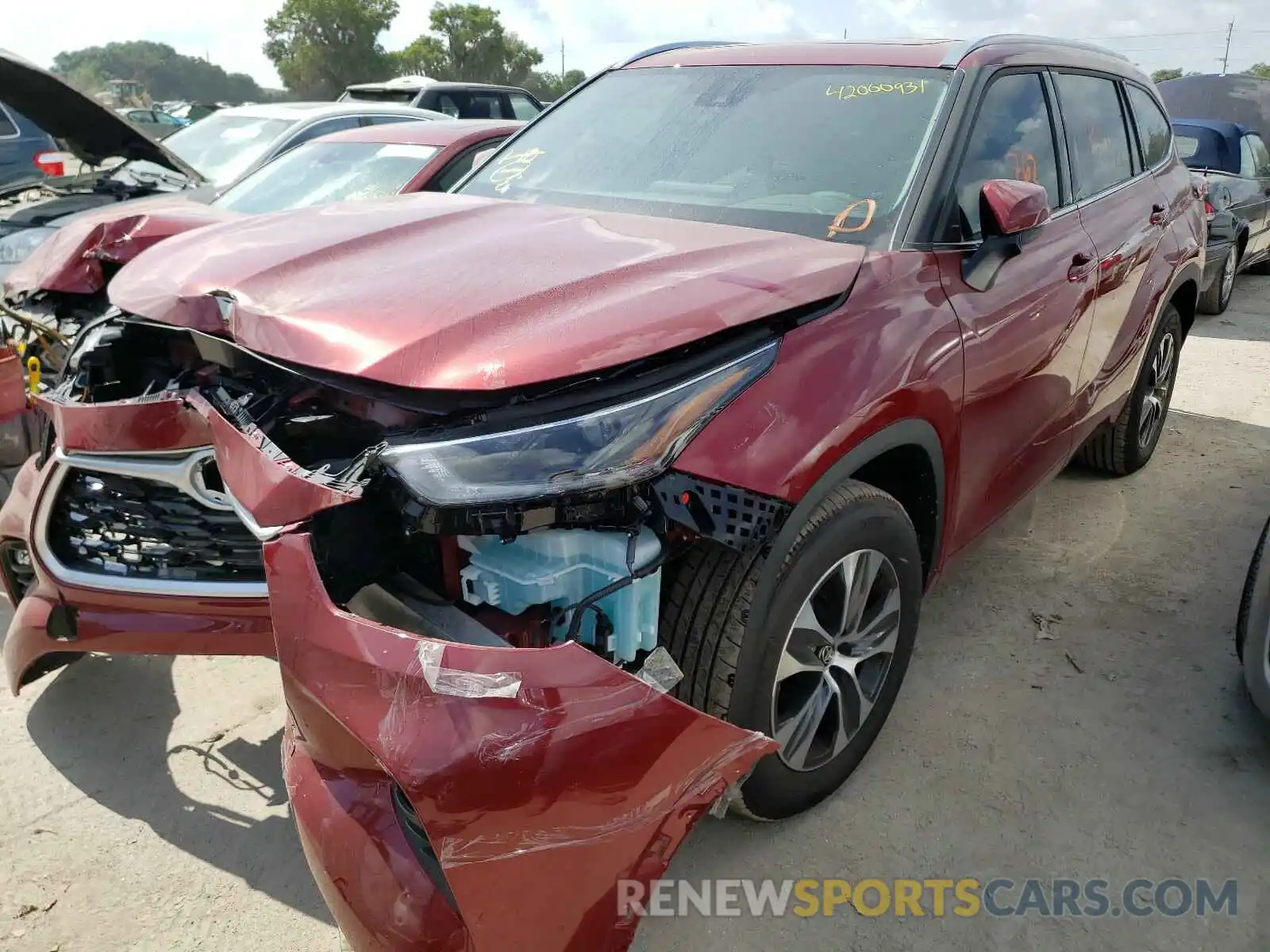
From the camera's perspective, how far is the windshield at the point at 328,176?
5074 millimetres

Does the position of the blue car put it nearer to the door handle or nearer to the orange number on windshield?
the orange number on windshield

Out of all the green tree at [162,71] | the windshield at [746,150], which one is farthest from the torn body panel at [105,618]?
the green tree at [162,71]

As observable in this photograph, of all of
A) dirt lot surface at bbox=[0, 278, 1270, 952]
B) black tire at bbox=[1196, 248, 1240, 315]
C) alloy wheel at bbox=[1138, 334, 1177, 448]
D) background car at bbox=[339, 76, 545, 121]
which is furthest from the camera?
background car at bbox=[339, 76, 545, 121]

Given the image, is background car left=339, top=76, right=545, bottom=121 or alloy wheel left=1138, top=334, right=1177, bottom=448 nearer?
alloy wheel left=1138, top=334, right=1177, bottom=448

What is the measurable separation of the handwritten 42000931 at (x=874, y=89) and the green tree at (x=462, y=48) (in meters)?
59.4

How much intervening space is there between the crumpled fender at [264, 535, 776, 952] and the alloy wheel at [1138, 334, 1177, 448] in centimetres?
362

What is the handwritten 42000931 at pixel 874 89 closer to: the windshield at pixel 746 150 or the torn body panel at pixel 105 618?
the windshield at pixel 746 150

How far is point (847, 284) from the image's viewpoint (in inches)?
81.3

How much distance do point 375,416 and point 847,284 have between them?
1.06 metres

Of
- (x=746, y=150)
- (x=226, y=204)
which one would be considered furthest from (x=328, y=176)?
(x=746, y=150)

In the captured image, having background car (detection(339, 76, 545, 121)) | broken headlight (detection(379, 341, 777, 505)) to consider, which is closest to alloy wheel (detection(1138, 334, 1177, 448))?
broken headlight (detection(379, 341, 777, 505))

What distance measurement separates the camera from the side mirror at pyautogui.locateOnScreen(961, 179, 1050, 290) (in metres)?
2.33

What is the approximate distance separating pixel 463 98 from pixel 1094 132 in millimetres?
9718

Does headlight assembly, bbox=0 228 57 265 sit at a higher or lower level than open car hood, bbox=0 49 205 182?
lower
